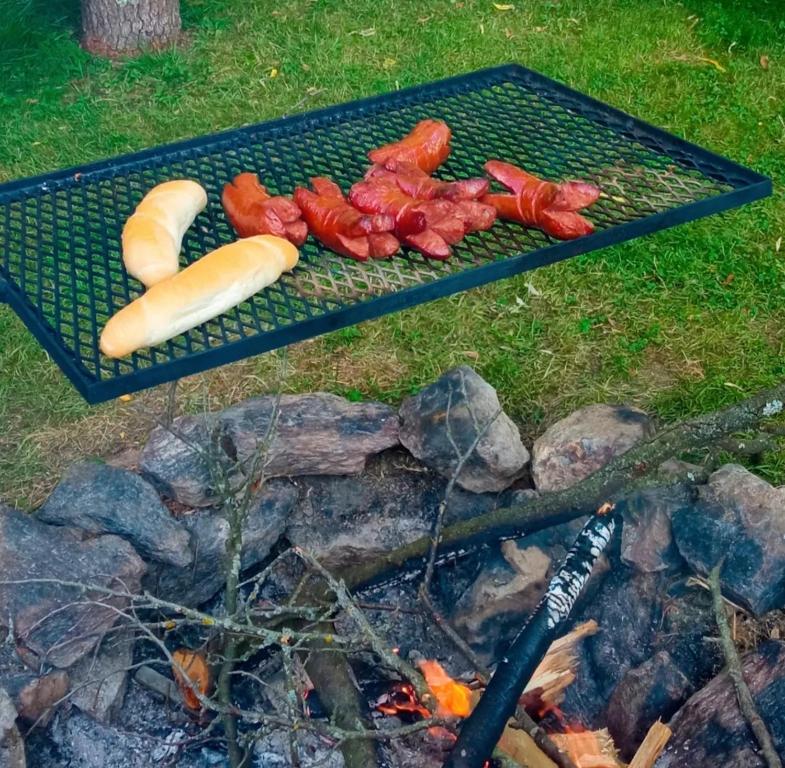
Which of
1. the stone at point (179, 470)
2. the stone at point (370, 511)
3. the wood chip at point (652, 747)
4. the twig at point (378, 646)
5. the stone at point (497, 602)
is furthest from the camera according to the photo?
the stone at point (370, 511)

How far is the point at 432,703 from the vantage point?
89.2 inches

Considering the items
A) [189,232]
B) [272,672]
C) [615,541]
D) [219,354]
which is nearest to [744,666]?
[615,541]

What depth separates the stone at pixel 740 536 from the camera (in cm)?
263

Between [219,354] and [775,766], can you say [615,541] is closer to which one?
[775,766]

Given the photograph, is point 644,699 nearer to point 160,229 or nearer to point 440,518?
point 440,518

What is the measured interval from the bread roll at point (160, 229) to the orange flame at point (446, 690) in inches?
52.7

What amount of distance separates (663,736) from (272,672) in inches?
42.8

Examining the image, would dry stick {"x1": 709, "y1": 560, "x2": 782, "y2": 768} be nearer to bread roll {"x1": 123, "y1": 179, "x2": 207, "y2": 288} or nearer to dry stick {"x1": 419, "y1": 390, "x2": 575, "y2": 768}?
dry stick {"x1": 419, "y1": 390, "x2": 575, "y2": 768}

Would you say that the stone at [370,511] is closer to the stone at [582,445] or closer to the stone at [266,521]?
the stone at [266,521]

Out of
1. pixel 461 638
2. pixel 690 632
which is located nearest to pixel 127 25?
pixel 461 638

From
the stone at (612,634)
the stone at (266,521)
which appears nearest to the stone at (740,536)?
the stone at (612,634)

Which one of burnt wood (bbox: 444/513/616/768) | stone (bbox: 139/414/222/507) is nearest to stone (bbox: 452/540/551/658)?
burnt wood (bbox: 444/513/616/768)

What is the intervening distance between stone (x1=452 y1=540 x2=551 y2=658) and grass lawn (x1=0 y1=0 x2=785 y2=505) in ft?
2.90

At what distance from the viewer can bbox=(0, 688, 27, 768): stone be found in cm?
225
